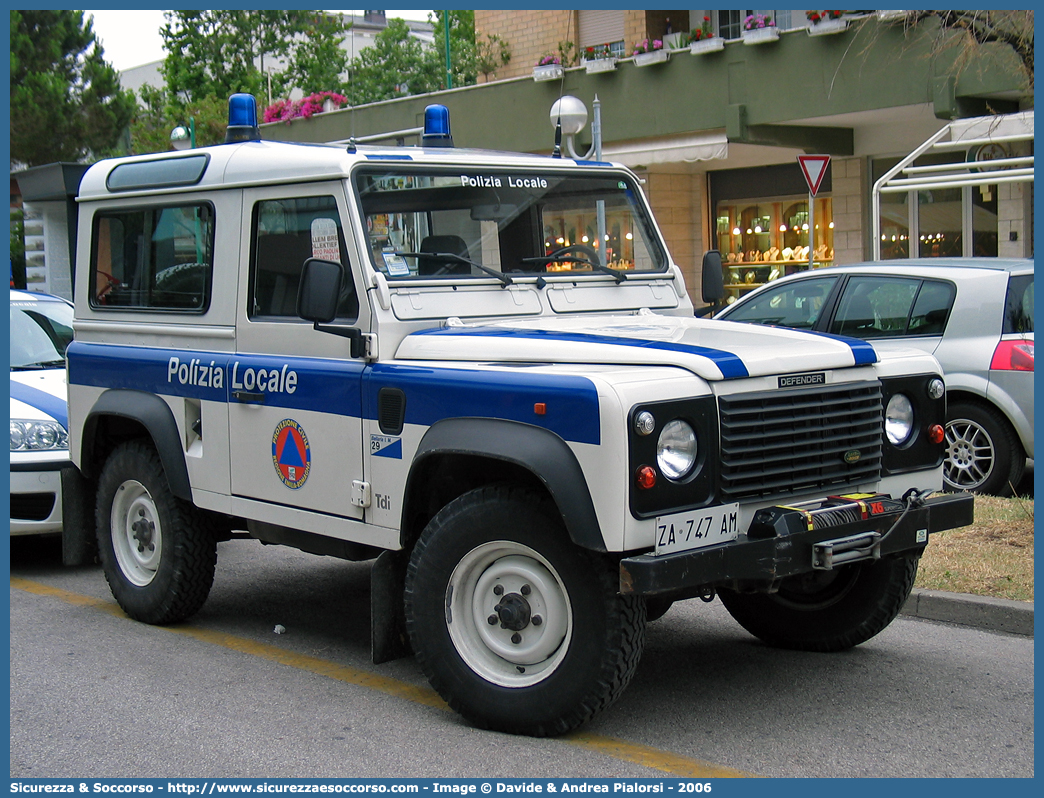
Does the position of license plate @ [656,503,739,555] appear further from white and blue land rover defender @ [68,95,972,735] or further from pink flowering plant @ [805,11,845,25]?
pink flowering plant @ [805,11,845,25]

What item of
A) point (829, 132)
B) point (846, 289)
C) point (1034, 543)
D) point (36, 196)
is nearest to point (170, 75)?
point (36, 196)

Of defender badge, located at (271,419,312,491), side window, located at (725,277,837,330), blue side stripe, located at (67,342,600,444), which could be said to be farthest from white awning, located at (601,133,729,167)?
defender badge, located at (271,419,312,491)

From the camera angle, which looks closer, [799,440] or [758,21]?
[799,440]

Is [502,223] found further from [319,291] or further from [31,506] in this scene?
[31,506]

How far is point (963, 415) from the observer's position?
8.82 metres

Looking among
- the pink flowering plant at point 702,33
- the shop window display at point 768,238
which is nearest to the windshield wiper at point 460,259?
the pink flowering plant at point 702,33

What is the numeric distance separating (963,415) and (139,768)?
6.53 m

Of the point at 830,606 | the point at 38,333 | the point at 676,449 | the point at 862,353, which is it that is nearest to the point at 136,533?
the point at 38,333

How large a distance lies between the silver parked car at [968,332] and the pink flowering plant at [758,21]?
9562mm

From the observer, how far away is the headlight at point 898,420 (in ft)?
16.4

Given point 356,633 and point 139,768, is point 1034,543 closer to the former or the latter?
point 356,633

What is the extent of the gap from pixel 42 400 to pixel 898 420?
17.6 ft

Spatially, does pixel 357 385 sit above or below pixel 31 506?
above

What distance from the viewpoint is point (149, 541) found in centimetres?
630
